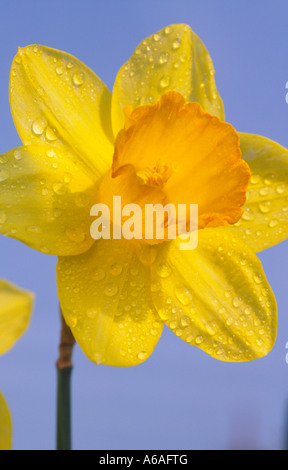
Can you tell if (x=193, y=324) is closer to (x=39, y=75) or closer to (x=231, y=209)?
(x=231, y=209)

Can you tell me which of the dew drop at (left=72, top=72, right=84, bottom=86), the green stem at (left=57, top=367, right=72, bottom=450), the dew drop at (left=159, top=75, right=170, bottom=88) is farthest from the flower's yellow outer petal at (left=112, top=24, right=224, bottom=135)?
the green stem at (left=57, top=367, right=72, bottom=450)

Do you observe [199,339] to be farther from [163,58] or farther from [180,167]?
[163,58]

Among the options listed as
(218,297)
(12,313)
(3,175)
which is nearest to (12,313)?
(12,313)

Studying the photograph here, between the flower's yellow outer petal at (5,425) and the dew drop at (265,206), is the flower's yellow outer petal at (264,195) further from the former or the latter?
the flower's yellow outer petal at (5,425)

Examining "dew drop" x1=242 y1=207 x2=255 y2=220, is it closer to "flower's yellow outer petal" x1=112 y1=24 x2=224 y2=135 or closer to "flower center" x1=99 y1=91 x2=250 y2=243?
"flower center" x1=99 y1=91 x2=250 y2=243

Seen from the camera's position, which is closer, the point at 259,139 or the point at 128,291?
the point at 128,291
